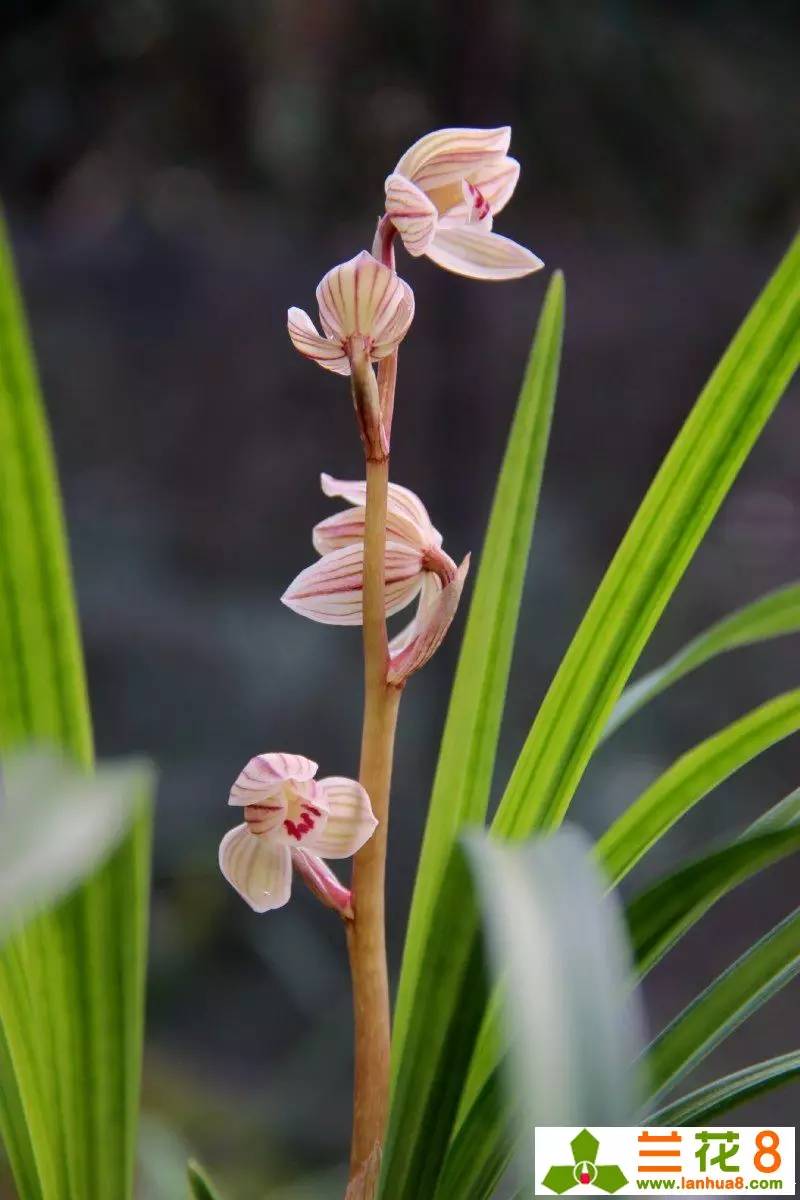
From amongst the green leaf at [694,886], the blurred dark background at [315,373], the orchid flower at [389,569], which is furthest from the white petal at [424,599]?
the blurred dark background at [315,373]

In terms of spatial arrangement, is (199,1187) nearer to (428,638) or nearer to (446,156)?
(428,638)

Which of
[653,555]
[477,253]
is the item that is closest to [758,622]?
[653,555]

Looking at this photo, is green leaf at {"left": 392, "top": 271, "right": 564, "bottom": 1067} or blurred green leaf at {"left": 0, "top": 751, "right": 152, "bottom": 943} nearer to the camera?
blurred green leaf at {"left": 0, "top": 751, "right": 152, "bottom": 943}

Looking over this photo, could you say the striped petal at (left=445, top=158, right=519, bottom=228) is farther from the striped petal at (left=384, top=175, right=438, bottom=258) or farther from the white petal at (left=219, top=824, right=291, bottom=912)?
the white petal at (left=219, top=824, right=291, bottom=912)

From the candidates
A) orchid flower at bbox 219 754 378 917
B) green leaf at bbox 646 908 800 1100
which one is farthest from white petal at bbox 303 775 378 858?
green leaf at bbox 646 908 800 1100

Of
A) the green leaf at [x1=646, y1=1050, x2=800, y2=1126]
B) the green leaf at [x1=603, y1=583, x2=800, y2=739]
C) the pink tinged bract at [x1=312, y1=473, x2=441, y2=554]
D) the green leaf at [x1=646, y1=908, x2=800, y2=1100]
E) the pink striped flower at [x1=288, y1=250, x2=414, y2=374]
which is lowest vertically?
the green leaf at [x1=646, y1=1050, x2=800, y2=1126]

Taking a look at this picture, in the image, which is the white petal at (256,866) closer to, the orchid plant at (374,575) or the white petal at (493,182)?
the orchid plant at (374,575)

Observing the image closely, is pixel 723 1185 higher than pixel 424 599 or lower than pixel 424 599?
lower
